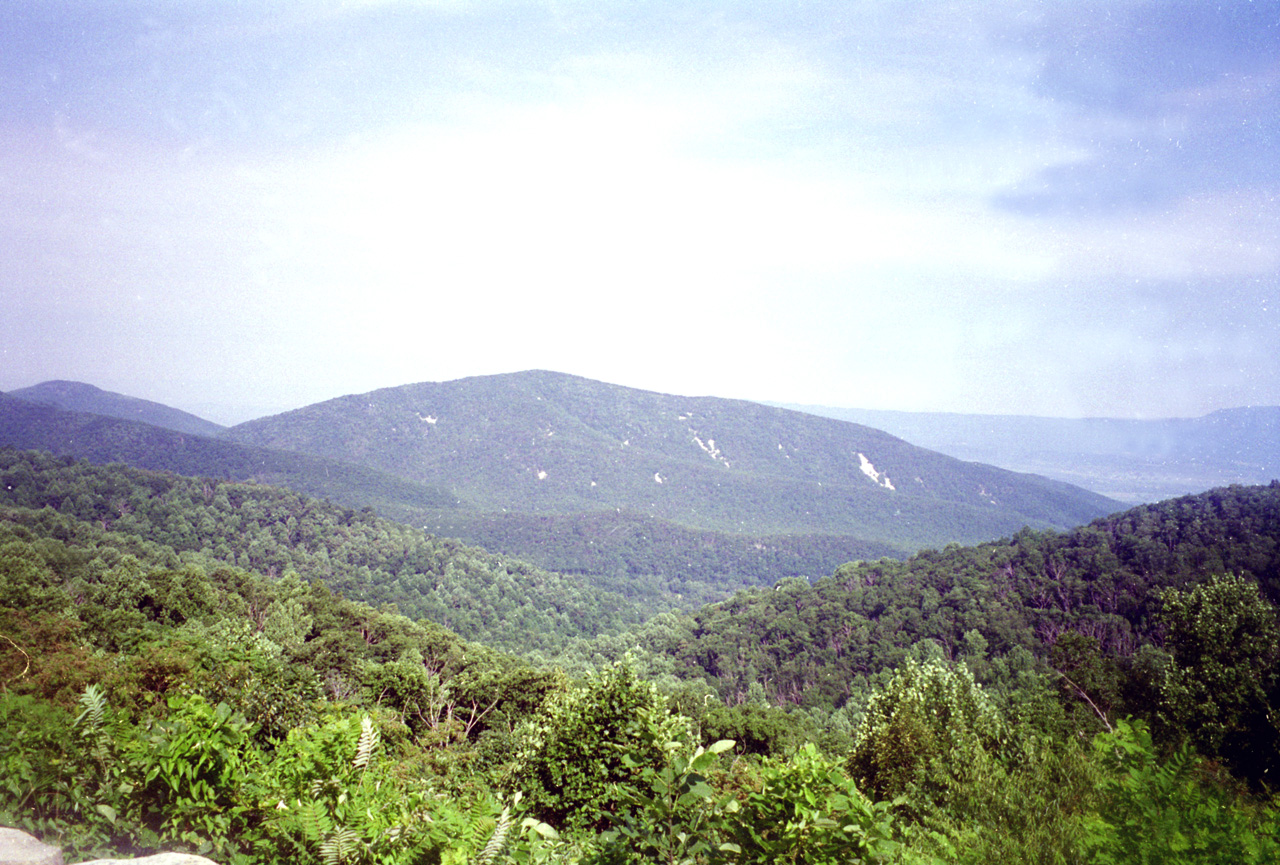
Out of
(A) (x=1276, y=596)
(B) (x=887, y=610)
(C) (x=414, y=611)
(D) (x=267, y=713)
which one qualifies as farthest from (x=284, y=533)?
(A) (x=1276, y=596)

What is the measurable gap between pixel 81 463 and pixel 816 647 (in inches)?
4920

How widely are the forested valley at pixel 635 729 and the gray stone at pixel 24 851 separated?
421mm

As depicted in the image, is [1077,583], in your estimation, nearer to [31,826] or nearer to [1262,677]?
[1262,677]

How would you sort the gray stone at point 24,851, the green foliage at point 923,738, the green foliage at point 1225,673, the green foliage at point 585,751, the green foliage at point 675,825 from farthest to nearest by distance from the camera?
the green foliage at point 1225,673
the green foliage at point 923,738
the green foliage at point 585,751
the green foliage at point 675,825
the gray stone at point 24,851

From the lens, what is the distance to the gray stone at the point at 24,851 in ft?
12.0

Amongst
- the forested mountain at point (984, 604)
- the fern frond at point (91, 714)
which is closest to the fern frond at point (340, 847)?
the fern frond at point (91, 714)

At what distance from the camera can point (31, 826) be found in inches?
172

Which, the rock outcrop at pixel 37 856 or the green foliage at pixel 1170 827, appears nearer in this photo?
the rock outcrop at pixel 37 856

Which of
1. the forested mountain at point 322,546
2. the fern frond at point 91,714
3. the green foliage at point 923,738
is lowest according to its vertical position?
the forested mountain at point 322,546

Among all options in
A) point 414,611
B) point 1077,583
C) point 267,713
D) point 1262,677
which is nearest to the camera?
point 267,713

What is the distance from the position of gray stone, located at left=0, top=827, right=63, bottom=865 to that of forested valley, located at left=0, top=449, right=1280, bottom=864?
421 mm

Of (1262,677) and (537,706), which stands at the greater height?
(1262,677)

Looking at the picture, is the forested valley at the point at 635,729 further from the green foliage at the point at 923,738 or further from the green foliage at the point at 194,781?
the green foliage at the point at 923,738

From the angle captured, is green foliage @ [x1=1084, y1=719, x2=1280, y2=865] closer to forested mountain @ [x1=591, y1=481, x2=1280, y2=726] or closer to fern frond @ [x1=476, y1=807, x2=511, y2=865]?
fern frond @ [x1=476, y1=807, x2=511, y2=865]
